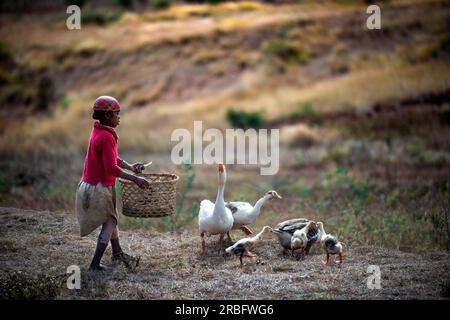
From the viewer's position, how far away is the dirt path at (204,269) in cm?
681

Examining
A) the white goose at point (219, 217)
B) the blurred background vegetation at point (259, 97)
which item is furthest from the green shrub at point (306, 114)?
the white goose at point (219, 217)

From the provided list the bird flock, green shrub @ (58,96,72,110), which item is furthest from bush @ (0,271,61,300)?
green shrub @ (58,96,72,110)

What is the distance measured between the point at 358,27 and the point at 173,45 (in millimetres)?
9508

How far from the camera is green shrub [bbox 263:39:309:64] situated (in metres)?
33.4

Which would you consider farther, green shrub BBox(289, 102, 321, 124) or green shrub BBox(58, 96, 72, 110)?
green shrub BBox(58, 96, 72, 110)

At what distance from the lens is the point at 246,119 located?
2595 cm

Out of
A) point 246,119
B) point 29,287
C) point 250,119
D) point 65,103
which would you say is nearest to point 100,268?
point 29,287

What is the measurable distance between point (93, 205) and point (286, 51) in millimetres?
27570

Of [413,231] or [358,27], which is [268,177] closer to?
[413,231]

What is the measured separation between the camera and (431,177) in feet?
51.0

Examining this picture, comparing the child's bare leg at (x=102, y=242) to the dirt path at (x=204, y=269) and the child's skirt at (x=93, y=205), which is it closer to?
the child's skirt at (x=93, y=205)

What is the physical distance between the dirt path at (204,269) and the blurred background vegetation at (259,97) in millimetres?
1042

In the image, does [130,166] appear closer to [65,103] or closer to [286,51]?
[65,103]

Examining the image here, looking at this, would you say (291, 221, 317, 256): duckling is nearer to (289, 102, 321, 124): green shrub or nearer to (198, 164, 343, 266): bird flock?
(198, 164, 343, 266): bird flock
